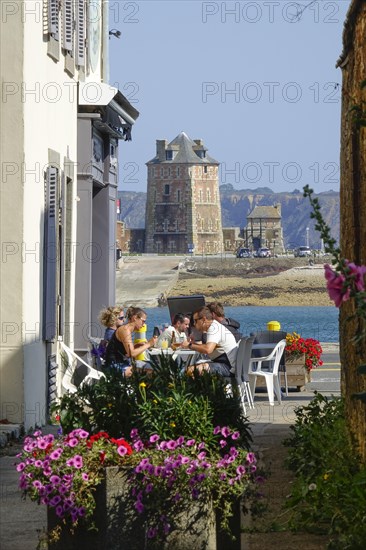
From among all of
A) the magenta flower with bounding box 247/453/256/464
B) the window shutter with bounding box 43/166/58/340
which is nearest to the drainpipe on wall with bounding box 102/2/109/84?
the window shutter with bounding box 43/166/58/340

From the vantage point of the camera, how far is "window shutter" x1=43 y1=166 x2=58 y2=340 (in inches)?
606

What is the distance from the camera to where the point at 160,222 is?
18700cm

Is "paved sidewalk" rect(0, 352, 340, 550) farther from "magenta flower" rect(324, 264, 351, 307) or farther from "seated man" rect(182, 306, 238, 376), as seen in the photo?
"magenta flower" rect(324, 264, 351, 307)

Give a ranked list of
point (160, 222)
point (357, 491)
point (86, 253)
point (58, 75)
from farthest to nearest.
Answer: point (160, 222)
point (86, 253)
point (58, 75)
point (357, 491)

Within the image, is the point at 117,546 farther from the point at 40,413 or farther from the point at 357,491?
the point at 40,413

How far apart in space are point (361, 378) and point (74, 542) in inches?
77.6

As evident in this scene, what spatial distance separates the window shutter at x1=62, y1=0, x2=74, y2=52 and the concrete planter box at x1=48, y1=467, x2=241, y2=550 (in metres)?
10.4

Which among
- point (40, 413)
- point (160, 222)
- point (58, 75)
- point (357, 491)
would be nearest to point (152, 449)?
point (357, 491)

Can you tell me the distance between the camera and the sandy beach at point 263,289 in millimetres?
157375

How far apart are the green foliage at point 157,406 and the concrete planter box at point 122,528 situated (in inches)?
18.6

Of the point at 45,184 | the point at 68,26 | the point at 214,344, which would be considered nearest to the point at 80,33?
the point at 68,26

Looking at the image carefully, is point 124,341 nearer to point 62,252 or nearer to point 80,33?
point 62,252

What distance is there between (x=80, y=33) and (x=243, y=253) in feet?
548

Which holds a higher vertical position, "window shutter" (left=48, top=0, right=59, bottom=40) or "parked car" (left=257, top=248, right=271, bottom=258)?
"parked car" (left=257, top=248, right=271, bottom=258)
